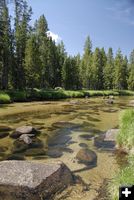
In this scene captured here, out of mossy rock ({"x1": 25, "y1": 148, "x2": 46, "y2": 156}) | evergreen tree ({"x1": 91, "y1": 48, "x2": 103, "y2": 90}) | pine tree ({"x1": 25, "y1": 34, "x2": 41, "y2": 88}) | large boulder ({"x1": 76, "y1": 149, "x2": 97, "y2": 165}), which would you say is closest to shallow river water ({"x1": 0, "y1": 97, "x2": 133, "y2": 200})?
mossy rock ({"x1": 25, "y1": 148, "x2": 46, "y2": 156})

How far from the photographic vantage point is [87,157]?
12.1 metres

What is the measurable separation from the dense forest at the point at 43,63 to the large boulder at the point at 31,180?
1692 inches

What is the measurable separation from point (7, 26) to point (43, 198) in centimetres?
4901

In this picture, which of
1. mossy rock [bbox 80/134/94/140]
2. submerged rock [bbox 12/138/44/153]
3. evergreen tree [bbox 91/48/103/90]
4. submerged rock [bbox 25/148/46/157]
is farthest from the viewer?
evergreen tree [bbox 91/48/103/90]

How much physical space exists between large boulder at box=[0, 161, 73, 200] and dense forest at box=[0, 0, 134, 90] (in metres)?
43.0

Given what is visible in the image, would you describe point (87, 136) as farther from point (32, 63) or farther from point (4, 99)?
point (32, 63)

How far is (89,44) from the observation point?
10094 cm

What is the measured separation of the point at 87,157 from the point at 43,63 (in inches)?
2285

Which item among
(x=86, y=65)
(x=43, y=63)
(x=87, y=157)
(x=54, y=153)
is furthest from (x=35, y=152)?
(x=86, y=65)

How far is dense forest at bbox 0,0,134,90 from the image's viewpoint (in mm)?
51938

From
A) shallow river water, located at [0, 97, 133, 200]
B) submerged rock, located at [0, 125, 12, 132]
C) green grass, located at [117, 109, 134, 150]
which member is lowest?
shallow river water, located at [0, 97, 133, 200]

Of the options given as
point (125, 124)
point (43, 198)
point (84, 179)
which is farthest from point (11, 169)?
point (125, 124)

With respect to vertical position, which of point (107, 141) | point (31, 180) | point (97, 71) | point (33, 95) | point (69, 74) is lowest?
point (107, 141)

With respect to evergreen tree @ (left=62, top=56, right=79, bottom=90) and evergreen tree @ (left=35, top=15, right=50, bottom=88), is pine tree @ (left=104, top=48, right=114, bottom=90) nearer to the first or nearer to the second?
evergreen tree @ (left=62, top=56, right=79, bottom=90)
